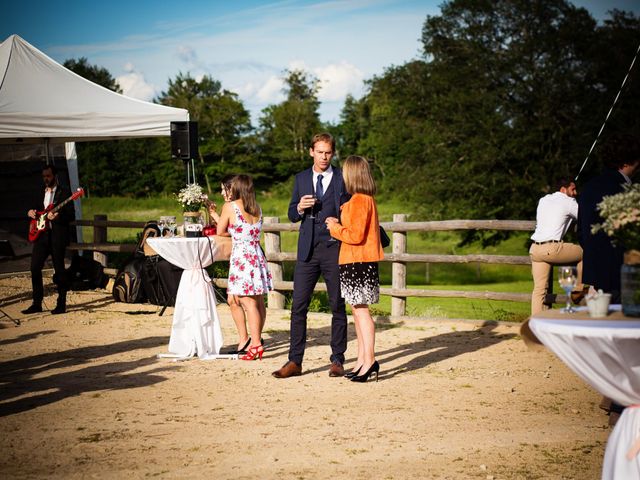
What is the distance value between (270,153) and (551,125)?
102 feet

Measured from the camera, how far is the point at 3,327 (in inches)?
429

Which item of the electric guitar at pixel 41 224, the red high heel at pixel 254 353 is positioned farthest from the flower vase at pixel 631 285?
the electric guitar at pixel 41 224

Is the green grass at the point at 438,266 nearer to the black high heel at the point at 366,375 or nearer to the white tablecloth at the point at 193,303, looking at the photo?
the white tablecloth at the point at 193,303

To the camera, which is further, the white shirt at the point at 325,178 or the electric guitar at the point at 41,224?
the electric guitar at the point at 41,224

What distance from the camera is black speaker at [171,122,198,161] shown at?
12.7 m

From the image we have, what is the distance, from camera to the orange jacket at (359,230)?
6859 mm

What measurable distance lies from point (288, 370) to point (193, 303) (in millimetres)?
1393

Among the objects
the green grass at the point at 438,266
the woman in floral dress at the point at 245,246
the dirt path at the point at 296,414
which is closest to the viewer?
the dirt path at the point at 296,414

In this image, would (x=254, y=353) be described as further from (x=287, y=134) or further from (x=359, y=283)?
(x=287, y=134)

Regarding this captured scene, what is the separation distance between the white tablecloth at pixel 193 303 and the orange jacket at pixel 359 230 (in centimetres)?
201

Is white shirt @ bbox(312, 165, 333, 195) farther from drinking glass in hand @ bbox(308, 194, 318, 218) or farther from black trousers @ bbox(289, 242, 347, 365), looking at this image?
black trousers @ bbox(289, 242, 347, 365)

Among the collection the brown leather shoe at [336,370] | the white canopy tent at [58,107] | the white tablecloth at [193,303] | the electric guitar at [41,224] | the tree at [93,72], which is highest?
the tree at [93,72]

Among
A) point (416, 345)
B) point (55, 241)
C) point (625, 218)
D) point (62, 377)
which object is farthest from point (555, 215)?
point (55, 241)

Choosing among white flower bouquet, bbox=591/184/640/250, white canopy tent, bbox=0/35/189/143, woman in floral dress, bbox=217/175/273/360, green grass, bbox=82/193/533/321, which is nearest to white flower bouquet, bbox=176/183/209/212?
woman in floral dress, bbox=217/175/273/360
